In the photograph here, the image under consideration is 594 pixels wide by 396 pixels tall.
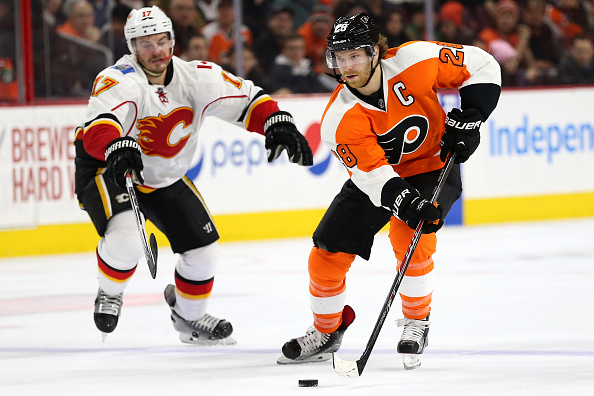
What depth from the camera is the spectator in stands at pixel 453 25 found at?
305 inches

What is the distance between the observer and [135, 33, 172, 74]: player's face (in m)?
3.57

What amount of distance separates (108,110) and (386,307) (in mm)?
1164

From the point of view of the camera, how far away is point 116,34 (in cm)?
654

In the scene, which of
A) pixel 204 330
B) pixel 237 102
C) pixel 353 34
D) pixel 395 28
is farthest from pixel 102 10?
pixel 353 34

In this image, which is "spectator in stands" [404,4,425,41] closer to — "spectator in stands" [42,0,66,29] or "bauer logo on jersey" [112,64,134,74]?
"spectator in stands" [42,0,66,29]

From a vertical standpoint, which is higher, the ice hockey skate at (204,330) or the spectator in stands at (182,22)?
the spectator in stands at (182,22)

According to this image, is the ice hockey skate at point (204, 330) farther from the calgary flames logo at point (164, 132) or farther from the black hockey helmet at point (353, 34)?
the black hockey helmet at point (353, 34)

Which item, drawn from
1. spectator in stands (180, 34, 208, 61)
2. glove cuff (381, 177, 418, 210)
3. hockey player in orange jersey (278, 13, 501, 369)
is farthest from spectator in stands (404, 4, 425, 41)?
glove cuff (381, 177, 418, 210)

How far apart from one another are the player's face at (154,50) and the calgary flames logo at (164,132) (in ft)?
0.56

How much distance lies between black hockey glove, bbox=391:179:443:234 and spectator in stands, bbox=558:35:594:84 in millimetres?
5035

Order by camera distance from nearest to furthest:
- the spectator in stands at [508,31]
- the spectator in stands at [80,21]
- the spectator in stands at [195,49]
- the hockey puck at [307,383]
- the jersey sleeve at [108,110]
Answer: the hockey puck at [307,383] < the jersey sleeve at [108,110] < the spectator in stands at [80,21] < the spectator in stands at [195,49] < the spectator in stands at [508,31]

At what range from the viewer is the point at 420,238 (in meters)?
3.20

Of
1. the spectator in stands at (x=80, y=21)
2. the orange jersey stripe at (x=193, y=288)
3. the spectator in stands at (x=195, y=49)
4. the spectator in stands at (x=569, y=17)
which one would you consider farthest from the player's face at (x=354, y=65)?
the spectator in stands at (x=569, y=17)

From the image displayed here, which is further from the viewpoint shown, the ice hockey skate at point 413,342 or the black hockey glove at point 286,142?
the black hockey glove at point 286,142
